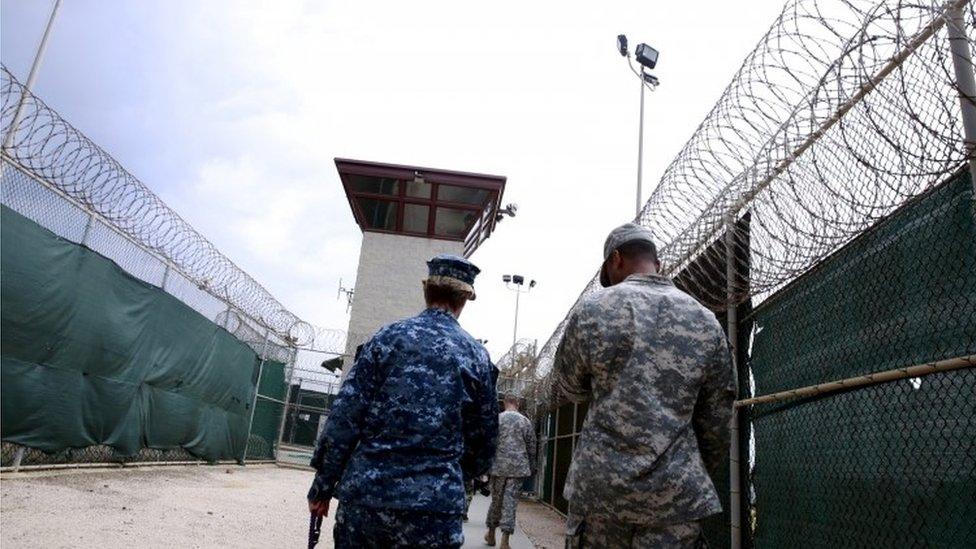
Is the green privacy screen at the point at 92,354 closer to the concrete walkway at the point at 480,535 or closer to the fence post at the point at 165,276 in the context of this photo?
the fence post at the point at 165,276

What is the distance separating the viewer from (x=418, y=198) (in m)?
16.7

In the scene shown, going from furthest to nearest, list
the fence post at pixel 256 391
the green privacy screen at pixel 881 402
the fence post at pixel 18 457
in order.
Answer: the fence post at pixel 256 391 < the fence post at pixel 18 457 < the green privacy screen at pixel 881 402

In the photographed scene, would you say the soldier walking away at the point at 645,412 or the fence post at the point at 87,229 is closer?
the soldier walking away at the point at 645,412

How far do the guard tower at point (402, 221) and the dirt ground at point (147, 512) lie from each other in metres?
7.72

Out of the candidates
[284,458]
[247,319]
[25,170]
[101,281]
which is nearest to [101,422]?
[101,281]

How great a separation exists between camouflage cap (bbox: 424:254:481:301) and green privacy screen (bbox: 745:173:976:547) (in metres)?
1.60

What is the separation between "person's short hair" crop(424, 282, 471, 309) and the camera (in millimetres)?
2607

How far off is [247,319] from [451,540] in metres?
10.2

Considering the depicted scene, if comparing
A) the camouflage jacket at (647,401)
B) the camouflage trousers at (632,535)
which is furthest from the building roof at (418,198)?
the camouflage trousers at (632,535)

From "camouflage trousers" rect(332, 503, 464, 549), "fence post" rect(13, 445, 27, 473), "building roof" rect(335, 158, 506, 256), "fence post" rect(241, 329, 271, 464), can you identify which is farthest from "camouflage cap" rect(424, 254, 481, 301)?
"building roof" rect(335, 158, 506, 256)

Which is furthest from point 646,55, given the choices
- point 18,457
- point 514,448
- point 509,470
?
point 18,457

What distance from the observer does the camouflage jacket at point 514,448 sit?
6.74 metres

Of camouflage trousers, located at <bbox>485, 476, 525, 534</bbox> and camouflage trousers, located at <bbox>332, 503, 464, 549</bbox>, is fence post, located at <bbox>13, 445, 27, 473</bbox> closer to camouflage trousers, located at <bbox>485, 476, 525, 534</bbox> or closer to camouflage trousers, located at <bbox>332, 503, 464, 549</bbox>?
camouflage trousers, located at <bbox>485, 476, 525, 534</bbox>

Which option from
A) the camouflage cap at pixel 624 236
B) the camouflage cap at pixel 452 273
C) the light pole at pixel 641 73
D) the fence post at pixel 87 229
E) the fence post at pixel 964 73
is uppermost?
the light pole at pixel 641 73
